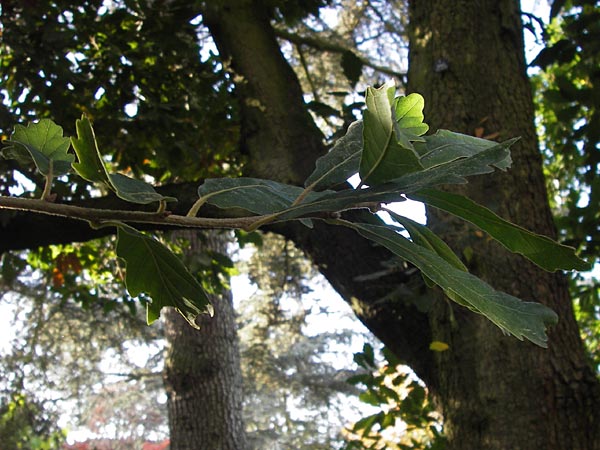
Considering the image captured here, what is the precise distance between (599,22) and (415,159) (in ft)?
11.0

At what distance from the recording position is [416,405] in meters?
3.22

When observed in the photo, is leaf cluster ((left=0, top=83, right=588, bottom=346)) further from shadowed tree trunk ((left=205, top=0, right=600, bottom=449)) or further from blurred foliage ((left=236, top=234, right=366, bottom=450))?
blurred foliage ((left=236, top=234, right=366, bottom=450))

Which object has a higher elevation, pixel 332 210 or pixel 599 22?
pixel 599 22

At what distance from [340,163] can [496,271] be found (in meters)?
1.46

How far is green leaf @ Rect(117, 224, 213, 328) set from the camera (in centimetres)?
88

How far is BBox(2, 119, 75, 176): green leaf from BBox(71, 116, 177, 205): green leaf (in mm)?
50

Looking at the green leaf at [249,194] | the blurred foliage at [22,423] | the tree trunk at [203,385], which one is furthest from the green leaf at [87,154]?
the blurred foliage at [22,423]

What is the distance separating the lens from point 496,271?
2125mm

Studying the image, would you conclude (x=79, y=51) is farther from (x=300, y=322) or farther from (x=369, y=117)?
(x=300, y=322)

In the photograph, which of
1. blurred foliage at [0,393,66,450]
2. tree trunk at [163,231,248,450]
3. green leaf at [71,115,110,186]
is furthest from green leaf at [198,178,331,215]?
blurred foliage at [0,393,66,450]

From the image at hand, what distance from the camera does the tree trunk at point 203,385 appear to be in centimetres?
523

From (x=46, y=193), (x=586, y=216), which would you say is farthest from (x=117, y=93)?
(x=46, y=193)

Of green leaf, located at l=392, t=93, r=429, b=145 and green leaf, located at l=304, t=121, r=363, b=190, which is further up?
green leaf, located at l=392, t=93, r=429, b=145

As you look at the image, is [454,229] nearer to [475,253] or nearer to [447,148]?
[475,253]
